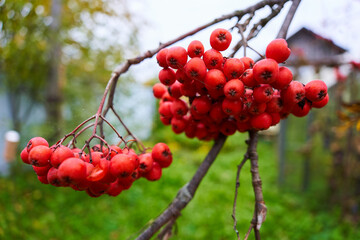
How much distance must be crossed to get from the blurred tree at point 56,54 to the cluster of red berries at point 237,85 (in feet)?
9.88

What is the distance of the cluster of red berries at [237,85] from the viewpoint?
1.92 ft

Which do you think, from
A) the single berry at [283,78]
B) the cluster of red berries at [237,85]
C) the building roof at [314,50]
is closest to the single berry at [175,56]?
the cluster of red berries at [237,85]

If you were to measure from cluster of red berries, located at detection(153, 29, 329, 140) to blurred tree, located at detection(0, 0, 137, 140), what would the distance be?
301 cm

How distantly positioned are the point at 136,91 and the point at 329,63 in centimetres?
347

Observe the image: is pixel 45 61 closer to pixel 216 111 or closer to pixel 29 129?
pixel 29 129

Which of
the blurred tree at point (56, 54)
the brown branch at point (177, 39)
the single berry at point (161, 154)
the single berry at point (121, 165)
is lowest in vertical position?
the single berry at point (161, 154)

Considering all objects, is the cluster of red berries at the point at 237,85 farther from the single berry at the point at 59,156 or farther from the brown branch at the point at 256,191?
the single berry at the point at 59,156

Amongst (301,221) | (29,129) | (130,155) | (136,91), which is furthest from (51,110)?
(130,155)

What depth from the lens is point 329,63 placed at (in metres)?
3.24

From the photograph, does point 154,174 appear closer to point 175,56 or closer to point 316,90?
point 175,56

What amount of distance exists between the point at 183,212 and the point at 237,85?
2744 mm

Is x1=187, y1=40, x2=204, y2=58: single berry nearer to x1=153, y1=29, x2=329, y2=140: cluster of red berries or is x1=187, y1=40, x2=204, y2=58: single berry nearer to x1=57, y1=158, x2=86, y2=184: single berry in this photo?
x1=153, y1=29, x2=329, y2=140: cluster of red berries

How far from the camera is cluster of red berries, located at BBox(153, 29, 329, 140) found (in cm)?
59

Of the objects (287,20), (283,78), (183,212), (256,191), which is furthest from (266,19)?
(183,212)
